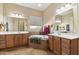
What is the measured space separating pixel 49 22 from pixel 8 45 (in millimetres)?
2234

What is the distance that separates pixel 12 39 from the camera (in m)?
4.92

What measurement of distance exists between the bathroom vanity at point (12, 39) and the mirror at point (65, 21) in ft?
5.71

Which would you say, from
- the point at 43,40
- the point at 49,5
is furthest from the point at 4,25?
the point at 49,5

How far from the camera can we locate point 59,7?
4.64 meters

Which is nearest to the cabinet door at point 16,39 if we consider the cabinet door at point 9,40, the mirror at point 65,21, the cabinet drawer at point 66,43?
the cabinet door at point 9,40

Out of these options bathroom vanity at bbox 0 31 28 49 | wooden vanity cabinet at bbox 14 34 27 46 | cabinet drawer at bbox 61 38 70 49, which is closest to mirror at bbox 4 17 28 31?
bathroom vanity at bbox 0 31 28 49

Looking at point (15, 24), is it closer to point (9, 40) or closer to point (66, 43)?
point (9, 40)

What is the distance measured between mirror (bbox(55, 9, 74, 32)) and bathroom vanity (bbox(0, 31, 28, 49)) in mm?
1742

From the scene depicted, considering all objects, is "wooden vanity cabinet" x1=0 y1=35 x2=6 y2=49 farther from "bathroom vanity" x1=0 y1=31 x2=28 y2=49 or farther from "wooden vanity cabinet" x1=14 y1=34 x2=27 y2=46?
"wooden vanity cabinet" x1=14 y1=34 x2=27 y2=46

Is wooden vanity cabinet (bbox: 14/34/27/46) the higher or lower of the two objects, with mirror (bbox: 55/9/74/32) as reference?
lower

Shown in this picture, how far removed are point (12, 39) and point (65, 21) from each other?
8.01 ft

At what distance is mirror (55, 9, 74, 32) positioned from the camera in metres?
3.72

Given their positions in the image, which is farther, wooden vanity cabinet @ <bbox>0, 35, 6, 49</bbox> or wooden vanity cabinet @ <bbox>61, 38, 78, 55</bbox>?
wooden vanity cabinet @ <bbox>0, 35, 6, 49</bbox>

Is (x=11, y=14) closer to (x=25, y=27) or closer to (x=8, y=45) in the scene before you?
(x=25, y=27)
